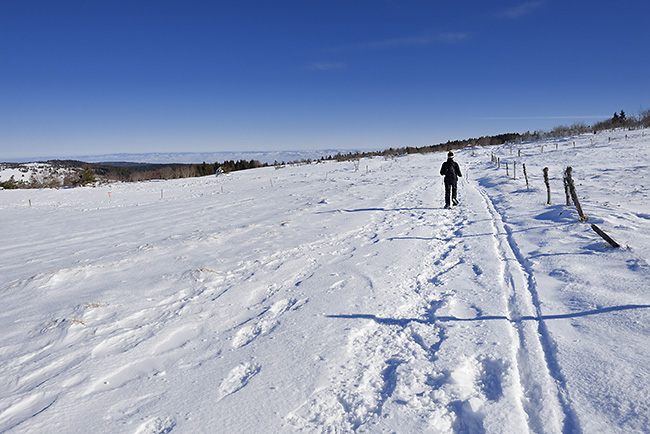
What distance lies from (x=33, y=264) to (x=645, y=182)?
21562 millimetres

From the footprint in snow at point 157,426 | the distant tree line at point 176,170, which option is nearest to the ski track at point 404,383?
the footprint in snow at point 157,426

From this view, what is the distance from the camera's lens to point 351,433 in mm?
2312

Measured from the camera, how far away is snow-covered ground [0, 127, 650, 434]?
2.48 meters

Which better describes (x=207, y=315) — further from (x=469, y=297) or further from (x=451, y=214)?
(x=451, y=214)

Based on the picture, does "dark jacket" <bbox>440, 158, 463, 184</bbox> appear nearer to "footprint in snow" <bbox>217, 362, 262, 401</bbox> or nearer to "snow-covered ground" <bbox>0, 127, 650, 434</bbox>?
"snow-covered ground" <bbox>0, 127, 650, 434</bbox>

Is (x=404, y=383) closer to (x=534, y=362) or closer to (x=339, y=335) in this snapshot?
(x=339, y=335)

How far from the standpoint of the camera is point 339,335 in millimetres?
3576

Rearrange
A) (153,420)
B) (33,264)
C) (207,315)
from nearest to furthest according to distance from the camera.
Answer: (153,420), (207,315), (33,264)

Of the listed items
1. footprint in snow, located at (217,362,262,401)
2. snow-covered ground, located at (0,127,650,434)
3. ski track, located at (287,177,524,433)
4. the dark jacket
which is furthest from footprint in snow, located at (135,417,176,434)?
the dark jacket

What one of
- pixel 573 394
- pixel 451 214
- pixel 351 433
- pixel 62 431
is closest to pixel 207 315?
pixel 62 431

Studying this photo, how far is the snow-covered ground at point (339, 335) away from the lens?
2482 millimetres

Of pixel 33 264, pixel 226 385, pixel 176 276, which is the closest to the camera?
pixel 226 385

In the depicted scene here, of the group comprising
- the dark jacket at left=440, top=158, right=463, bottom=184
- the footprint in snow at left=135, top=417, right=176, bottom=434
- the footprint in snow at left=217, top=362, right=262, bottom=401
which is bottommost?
the footprint in snow at left=217, top=362, right=262, bottom=401

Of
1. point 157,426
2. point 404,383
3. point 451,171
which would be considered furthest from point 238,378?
point 451,171
